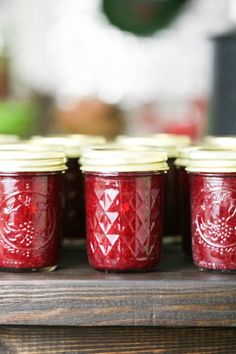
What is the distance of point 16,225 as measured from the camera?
53.9 inches

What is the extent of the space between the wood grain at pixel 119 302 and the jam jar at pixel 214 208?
0.17 ft

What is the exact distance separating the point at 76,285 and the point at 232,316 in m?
0.25

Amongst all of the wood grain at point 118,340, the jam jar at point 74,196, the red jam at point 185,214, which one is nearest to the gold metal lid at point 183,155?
the red jam at point 185,214

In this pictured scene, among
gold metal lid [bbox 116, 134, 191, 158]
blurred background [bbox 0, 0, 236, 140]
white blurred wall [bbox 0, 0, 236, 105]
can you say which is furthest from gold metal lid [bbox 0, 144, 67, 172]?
white blurred wall [bbox 0, 0, 236, 105]

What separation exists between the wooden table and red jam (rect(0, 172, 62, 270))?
0.13ft

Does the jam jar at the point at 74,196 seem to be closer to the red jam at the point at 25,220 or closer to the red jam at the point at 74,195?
the red jam at the point at 74,195

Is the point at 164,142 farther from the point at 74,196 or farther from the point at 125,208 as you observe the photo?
the point at 125,208

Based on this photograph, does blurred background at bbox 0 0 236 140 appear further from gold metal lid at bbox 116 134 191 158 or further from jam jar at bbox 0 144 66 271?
jam jar at bbox 0 144 66 271

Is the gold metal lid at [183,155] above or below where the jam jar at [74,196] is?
above

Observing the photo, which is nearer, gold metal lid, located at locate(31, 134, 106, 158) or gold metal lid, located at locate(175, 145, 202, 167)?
gold metal lid, located at locate(175, 145, 202, 167)

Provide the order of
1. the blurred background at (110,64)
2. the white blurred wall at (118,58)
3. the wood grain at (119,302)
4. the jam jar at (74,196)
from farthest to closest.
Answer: the white blurred wall at (118,58), the blurred background at (110,64), the jam jar at (74,196), the wood grain at (119,302)

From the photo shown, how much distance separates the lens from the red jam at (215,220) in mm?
1343

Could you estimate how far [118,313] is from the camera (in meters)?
1.29

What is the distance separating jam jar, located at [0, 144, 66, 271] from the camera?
4.48ft
